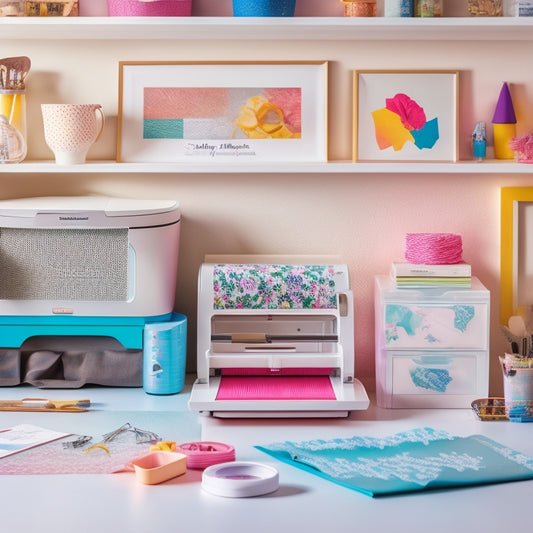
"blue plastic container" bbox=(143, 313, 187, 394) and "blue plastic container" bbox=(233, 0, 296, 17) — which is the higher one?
"blue plastic container" bbox=(233, 0, 296, 17)

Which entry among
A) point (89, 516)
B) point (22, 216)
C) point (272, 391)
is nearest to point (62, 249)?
point (22, 216)

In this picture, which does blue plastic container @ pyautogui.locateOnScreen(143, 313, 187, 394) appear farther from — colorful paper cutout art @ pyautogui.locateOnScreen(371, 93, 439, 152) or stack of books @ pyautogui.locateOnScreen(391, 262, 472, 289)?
colorful paper cutout art @ pyautogui.locateOnScreen(371, 93, 439, 152)

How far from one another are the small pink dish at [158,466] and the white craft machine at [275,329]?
384mm

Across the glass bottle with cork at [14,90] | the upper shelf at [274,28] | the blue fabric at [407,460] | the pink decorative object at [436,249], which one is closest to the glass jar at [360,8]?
the upper shelf at [274,28]

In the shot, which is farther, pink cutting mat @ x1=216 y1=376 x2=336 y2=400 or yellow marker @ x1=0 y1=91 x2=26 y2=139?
yellow marker @ x1=0 y1=91 x2=26 y2=139

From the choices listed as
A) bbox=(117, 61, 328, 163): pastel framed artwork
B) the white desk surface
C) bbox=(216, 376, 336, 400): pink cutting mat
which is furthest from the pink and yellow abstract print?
the white desk surface

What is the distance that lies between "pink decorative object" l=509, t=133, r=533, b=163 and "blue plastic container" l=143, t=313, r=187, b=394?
0.86m

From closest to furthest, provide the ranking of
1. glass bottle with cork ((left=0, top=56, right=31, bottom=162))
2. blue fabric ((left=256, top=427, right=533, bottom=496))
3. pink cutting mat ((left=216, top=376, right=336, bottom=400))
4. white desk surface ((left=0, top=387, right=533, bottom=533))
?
1. white desk surface ((left=0, top=387, right=533, bottom=533))
2. blue fabric ((left=256, top=427, right=533, bottom=496))
3. pink cutting mat ((left=216, top=376, right=336, bottom=400))
4. glass bottle with cork ((left=0, top=56, right=31, bottom=162))

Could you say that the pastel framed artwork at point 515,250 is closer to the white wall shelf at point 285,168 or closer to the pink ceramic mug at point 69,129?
the white wall shelf at point 285,168

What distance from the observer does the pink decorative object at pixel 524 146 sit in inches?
84.4

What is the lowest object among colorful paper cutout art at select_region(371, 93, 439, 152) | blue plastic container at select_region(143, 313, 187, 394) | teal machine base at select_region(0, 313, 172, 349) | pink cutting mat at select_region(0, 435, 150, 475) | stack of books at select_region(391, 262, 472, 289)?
pink cutting mat at select_region(0, 435, 150, 475)

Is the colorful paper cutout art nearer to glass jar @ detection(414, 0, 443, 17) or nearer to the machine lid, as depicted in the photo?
glass jar @ detection(414, 0, 443, 17)

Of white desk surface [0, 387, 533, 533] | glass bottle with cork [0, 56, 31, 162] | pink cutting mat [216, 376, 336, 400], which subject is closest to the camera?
white desk surface [0, 387, 533, 533]

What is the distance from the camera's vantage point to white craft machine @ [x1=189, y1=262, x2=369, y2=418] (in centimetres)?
206
